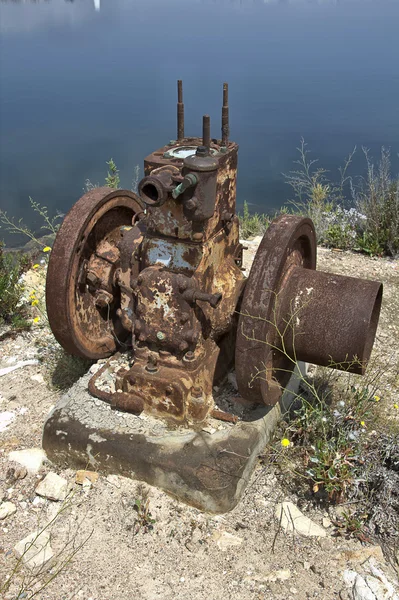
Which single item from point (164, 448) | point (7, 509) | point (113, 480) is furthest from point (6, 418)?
point (164, 448)

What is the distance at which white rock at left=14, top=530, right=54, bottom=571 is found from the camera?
258 centimetres

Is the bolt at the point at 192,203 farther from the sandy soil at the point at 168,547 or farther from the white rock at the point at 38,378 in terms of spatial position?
the white rock at the point at 38,378

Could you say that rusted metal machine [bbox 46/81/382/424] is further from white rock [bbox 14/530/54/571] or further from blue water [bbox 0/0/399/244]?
blue water [bbox 0/0/399/244]

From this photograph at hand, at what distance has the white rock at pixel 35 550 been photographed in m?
2.58

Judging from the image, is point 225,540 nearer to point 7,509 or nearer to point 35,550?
Result: point 35,550

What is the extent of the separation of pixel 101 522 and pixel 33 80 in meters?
18.2

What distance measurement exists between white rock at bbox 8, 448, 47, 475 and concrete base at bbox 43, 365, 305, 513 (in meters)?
0.09

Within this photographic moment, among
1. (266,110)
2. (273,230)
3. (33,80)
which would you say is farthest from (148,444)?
(33,80)

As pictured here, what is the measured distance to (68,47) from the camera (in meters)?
23.9

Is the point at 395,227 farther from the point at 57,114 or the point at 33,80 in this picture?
the point at 33,80

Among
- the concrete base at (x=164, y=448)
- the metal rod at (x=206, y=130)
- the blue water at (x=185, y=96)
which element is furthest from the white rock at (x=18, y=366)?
the blue water at (x=185, y=96)

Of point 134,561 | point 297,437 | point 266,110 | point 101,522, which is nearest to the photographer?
point 134,561

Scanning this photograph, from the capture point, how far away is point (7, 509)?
2.85 meters

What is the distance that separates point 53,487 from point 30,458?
29 centimetres
